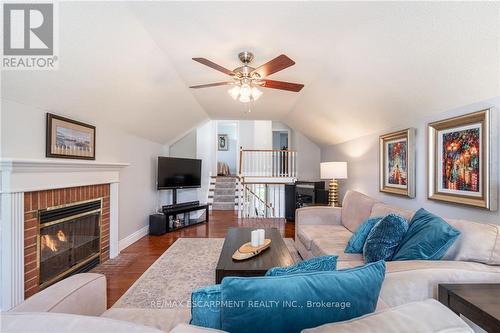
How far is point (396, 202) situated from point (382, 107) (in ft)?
4.07

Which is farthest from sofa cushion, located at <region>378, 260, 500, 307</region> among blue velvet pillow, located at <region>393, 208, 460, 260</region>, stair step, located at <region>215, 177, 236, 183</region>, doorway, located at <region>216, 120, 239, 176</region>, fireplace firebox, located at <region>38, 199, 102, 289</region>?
doorway, located at <region>216, 120, 239, 176</region>

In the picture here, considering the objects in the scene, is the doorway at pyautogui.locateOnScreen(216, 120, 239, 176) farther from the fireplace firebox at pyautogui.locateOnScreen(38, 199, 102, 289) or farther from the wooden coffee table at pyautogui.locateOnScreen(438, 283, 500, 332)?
the wooden coffee table at pyautogui.locateOnScreen(438, 283, 500, 332)

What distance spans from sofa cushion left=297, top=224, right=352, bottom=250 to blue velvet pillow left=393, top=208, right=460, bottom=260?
0.97 m

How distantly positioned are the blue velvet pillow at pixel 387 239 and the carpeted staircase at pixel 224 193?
5434 millimetres

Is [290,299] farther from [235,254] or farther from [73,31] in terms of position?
[73,31]

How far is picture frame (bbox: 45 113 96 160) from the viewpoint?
7.55 feet

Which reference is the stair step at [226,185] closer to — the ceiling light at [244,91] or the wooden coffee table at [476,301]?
the ceiling light at [244,91]

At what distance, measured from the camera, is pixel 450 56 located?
178 centimetres

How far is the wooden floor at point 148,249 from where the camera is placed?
263 centimetres

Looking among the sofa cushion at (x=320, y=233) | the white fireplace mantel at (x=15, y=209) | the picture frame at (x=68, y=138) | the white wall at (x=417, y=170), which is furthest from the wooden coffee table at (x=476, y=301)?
the picture frame at (x=68, y=138)

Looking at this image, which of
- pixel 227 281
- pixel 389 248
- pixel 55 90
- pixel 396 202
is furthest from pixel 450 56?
pixel 55 90

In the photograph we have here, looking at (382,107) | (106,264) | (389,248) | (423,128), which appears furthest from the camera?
(106,264)

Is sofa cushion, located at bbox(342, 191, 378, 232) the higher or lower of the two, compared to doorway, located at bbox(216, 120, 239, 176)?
lower

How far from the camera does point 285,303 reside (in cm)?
78
